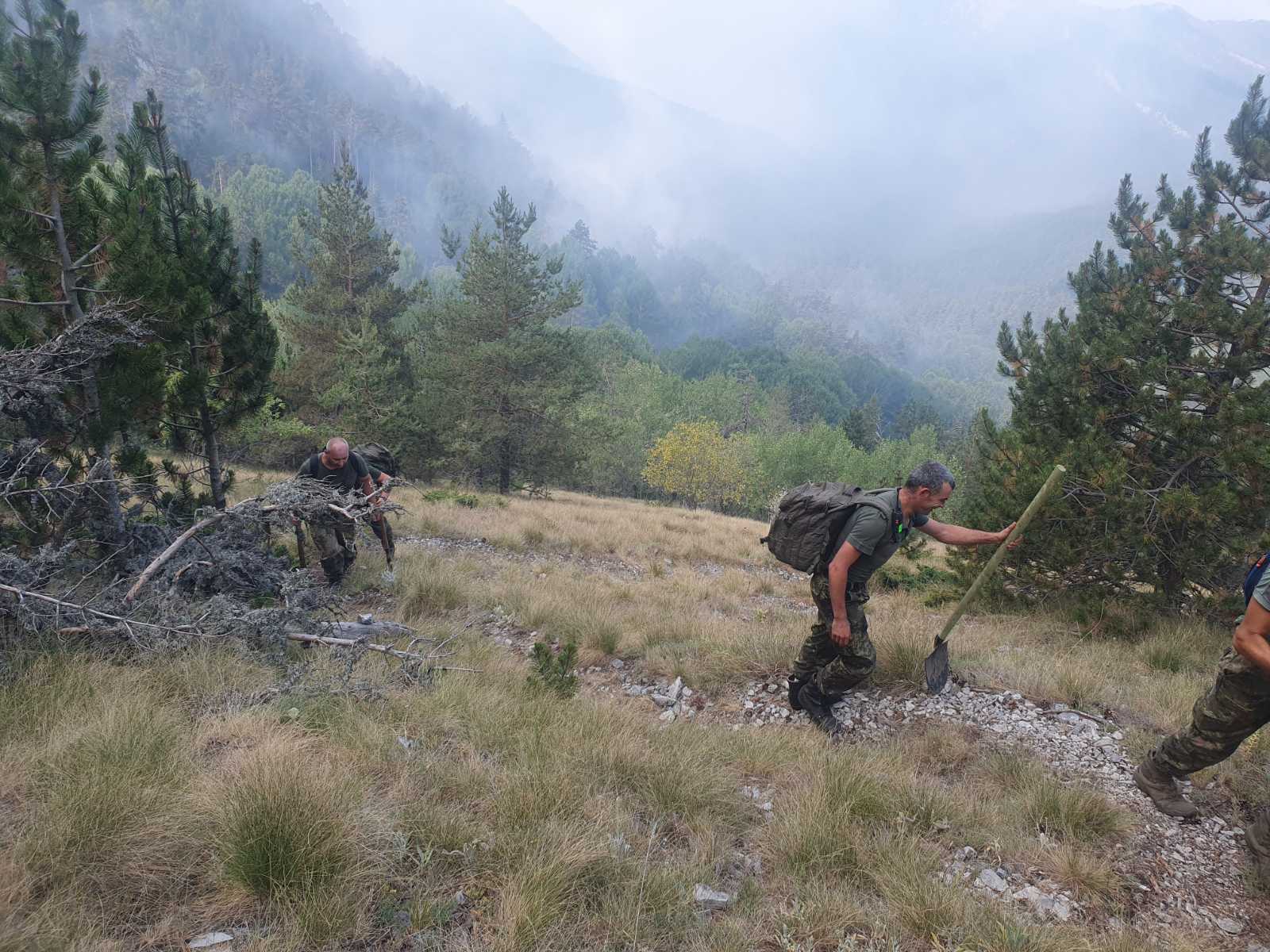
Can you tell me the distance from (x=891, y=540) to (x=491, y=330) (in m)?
18.0

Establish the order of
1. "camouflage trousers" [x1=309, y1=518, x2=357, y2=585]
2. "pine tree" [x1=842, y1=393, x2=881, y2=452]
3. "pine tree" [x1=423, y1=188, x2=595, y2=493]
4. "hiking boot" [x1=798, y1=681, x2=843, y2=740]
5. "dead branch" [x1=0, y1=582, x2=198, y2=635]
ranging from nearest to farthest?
"dead branch" [x1=0, y1=582, x2=198, y2=635], "hiking boot" [x1=798, y1=681, x2=843, y2=740], "camouflage trousers" [x1=309, y1=518, x2=357, y2=585], "pine tree" [x1=423, y1=188, x2=595, y2=493], "pine tree" [x1=842, y1=393, x2=881, y2=452]

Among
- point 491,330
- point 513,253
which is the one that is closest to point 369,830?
point 491,330

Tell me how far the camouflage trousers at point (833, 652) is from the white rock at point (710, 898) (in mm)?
1974

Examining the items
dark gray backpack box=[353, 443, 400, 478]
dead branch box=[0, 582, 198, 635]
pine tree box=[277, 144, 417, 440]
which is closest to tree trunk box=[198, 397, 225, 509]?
dark gray backpack box=[353, 443, 400, 478]

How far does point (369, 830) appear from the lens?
7.87ft

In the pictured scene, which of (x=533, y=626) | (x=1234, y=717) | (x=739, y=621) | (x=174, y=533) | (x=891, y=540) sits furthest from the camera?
(x=739, y=621)

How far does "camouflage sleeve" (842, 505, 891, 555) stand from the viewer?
3799mm

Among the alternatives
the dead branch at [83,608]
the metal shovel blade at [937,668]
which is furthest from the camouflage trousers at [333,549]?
the metal shovel blade at [937,668]

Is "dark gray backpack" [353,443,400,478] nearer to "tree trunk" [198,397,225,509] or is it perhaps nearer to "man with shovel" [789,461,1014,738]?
"tree trunk" [198,397,225,509]

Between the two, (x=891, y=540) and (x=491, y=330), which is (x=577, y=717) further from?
(x=491, y=330)

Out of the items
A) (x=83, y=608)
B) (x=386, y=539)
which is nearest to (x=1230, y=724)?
(x=83, y=608)

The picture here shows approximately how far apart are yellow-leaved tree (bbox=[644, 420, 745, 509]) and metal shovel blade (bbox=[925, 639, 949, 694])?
30125mm

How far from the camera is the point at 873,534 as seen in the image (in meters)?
3.80

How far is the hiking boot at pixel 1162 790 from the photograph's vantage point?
3.21 metres
